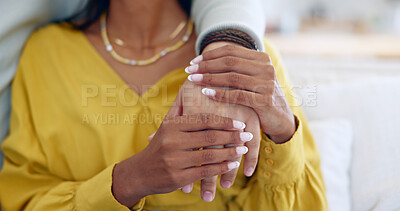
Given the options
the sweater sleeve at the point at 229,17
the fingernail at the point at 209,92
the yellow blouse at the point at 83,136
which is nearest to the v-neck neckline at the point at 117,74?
the yellow blouse at the point at 83,136

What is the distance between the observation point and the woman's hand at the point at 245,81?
2.32ft

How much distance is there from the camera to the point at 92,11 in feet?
3.53

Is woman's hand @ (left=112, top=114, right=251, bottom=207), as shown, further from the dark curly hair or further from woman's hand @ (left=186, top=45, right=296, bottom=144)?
the dark curly hair

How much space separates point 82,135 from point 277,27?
6.31ft

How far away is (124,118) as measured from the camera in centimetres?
90

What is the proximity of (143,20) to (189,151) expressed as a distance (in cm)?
48

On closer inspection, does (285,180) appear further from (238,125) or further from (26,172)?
(26,172)

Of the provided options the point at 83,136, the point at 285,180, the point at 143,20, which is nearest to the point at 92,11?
the point at 143,20

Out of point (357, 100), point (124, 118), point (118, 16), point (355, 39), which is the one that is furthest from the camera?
point (355, 39)

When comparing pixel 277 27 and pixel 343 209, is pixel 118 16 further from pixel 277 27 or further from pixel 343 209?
pixel 277 27

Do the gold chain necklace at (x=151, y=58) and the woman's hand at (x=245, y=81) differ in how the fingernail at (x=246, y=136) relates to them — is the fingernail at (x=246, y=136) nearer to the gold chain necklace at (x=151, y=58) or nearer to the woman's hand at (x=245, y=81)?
the woman's hand at (x=245, y=81)

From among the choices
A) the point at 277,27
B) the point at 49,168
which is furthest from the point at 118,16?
the point at 277,27

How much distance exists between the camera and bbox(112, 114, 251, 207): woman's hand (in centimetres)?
68

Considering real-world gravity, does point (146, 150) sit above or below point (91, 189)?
above
